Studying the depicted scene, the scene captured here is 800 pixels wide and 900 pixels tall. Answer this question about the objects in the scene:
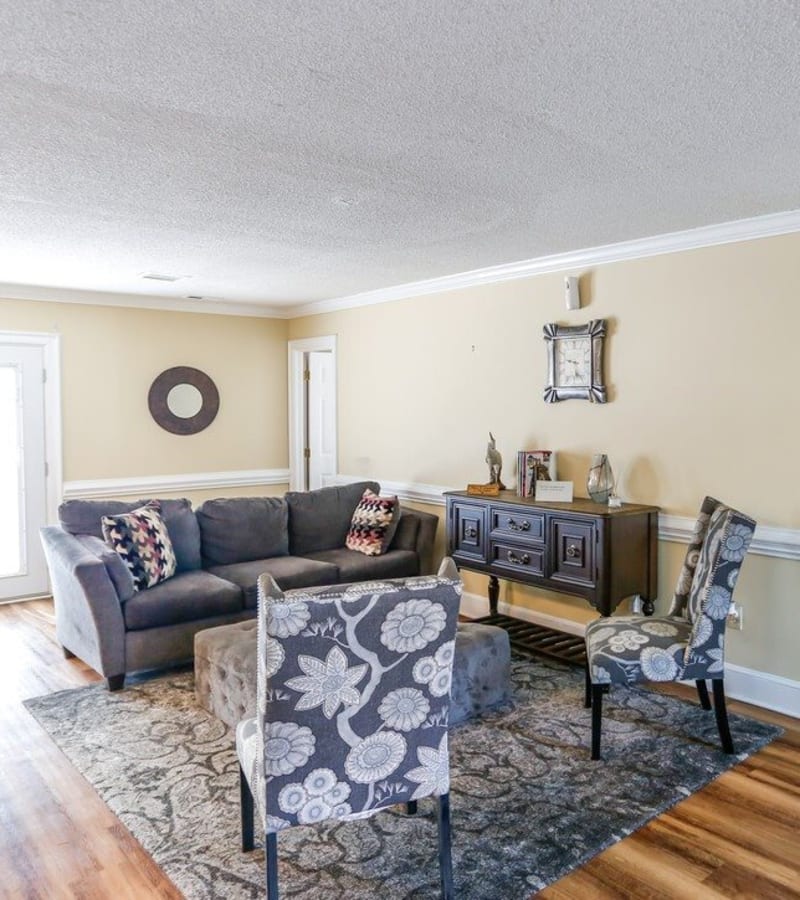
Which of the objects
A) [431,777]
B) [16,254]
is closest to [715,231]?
[431,777]

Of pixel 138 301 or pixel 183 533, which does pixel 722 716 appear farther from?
pixel 138 301

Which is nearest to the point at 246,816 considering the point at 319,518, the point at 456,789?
the point at 456,789

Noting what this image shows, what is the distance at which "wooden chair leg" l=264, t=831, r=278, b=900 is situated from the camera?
1903 millimetres

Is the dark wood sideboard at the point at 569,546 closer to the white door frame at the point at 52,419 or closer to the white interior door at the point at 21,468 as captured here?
the white door frame at the point at 52,419

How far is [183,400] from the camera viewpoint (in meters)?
6.20

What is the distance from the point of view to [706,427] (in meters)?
3.68

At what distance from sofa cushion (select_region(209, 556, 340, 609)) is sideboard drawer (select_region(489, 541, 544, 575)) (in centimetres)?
105

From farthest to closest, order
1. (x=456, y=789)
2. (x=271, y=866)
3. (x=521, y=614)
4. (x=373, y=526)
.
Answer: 1. (x=373, y=526)
2. (x=521, y=614)
3. (x=456, y=789)
4. (x=271, y=866)

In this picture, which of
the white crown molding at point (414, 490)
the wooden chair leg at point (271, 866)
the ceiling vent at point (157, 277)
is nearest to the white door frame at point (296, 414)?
the white crown molding at point (414, 490)

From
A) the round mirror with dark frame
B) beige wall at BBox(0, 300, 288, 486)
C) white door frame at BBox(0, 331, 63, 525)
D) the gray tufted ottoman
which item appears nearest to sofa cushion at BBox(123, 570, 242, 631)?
the gray tufted ottoman

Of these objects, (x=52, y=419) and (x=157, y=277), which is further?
(x=52, y=419)

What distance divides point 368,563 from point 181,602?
1280 mm

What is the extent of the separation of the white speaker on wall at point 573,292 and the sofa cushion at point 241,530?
2332mm

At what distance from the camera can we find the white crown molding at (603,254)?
3398mm
